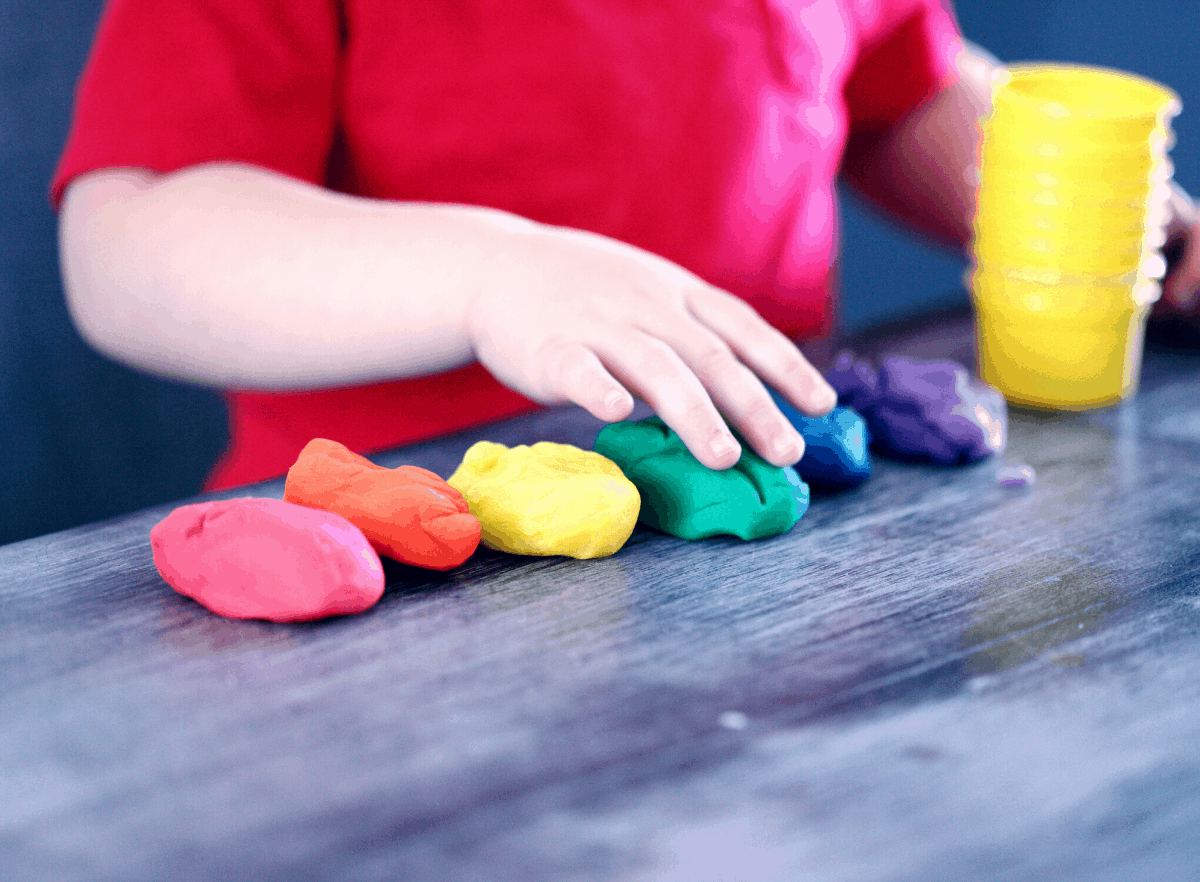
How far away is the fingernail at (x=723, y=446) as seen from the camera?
50 centimetres

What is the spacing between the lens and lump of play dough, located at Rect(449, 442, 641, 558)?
0.48m

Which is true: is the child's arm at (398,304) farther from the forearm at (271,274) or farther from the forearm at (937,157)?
the forearm at (937,157)

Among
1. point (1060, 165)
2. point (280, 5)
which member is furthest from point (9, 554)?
point (1060, 165)

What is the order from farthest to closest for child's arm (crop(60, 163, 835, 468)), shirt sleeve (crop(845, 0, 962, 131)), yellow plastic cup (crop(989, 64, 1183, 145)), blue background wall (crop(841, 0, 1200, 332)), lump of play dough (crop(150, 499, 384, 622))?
blue background wall (crop(841, 0, 1200, 332))
shirt sleeve (crop(845, 0, 962, 131))
yellow plastic cup (crop(989, 64, 1183, 145))
child's arm (crop(60, 163, 835, 468))
lump of play dough (crop(150, 499, 384, 622))

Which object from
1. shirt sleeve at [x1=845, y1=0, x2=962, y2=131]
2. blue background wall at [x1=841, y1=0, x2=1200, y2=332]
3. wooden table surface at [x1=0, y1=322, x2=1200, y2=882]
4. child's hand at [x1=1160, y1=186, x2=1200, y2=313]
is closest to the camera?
wooden table surface at [x1=0, y1=322, x2=1200, y2=882]

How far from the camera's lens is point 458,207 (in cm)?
64

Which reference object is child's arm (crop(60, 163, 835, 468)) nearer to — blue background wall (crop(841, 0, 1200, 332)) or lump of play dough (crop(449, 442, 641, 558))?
lump of play dough (crop(449, 442, 641, 558))

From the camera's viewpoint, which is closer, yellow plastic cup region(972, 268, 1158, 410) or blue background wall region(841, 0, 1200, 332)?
yellow plastic cup region(972, 268, 1158, 410)

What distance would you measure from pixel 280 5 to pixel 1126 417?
542mm

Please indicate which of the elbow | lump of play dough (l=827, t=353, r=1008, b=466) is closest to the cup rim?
lump of play dough (l=827, t=353, r=1008, b=466)

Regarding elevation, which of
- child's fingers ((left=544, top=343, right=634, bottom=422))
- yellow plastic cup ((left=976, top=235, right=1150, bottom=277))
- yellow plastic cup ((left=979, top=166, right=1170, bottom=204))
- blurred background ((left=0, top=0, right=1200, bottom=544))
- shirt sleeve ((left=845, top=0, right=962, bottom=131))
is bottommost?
blurred background ((left=0, top=0, right=1200, bottom=544))

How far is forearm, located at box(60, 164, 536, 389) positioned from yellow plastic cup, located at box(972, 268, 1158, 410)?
0.95 ft

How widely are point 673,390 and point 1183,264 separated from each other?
1.55ft

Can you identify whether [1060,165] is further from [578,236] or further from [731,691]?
[731,691]
